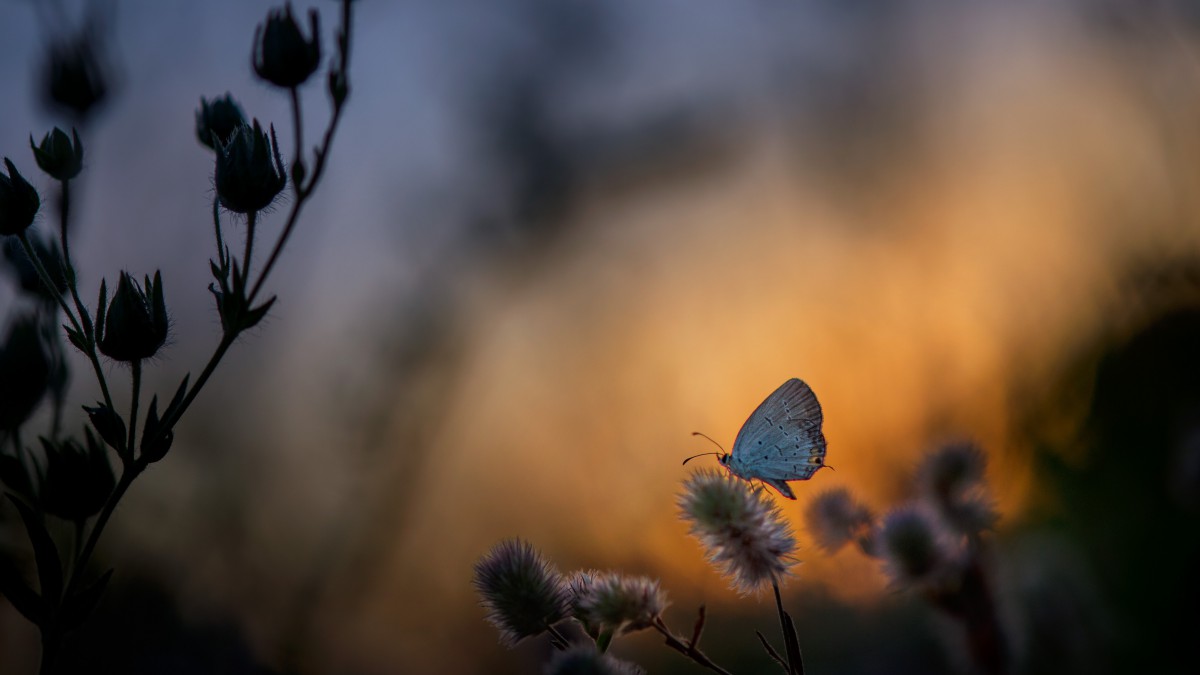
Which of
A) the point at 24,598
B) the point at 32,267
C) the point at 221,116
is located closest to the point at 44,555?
the point at 24,598

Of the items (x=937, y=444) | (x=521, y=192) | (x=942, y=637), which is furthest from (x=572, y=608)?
(x=521, y=192)

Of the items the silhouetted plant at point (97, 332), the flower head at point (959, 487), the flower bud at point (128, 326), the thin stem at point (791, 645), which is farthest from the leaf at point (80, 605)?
the flower head at point (959, 487)

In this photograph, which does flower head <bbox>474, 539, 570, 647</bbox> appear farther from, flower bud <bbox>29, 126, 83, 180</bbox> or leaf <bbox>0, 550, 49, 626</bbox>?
flower bud <bbox>29, 126, 83, 180</bbox>

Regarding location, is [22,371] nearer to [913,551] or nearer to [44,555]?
[44,555]

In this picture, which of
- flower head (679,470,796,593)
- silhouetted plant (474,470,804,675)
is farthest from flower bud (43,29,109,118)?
flower head (679,470,796,593)

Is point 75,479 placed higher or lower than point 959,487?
lower

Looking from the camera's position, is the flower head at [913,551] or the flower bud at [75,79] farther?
the flower bud at [75,79]

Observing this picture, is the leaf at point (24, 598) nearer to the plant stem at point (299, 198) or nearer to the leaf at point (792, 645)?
the plant stem at point (299, 198)
